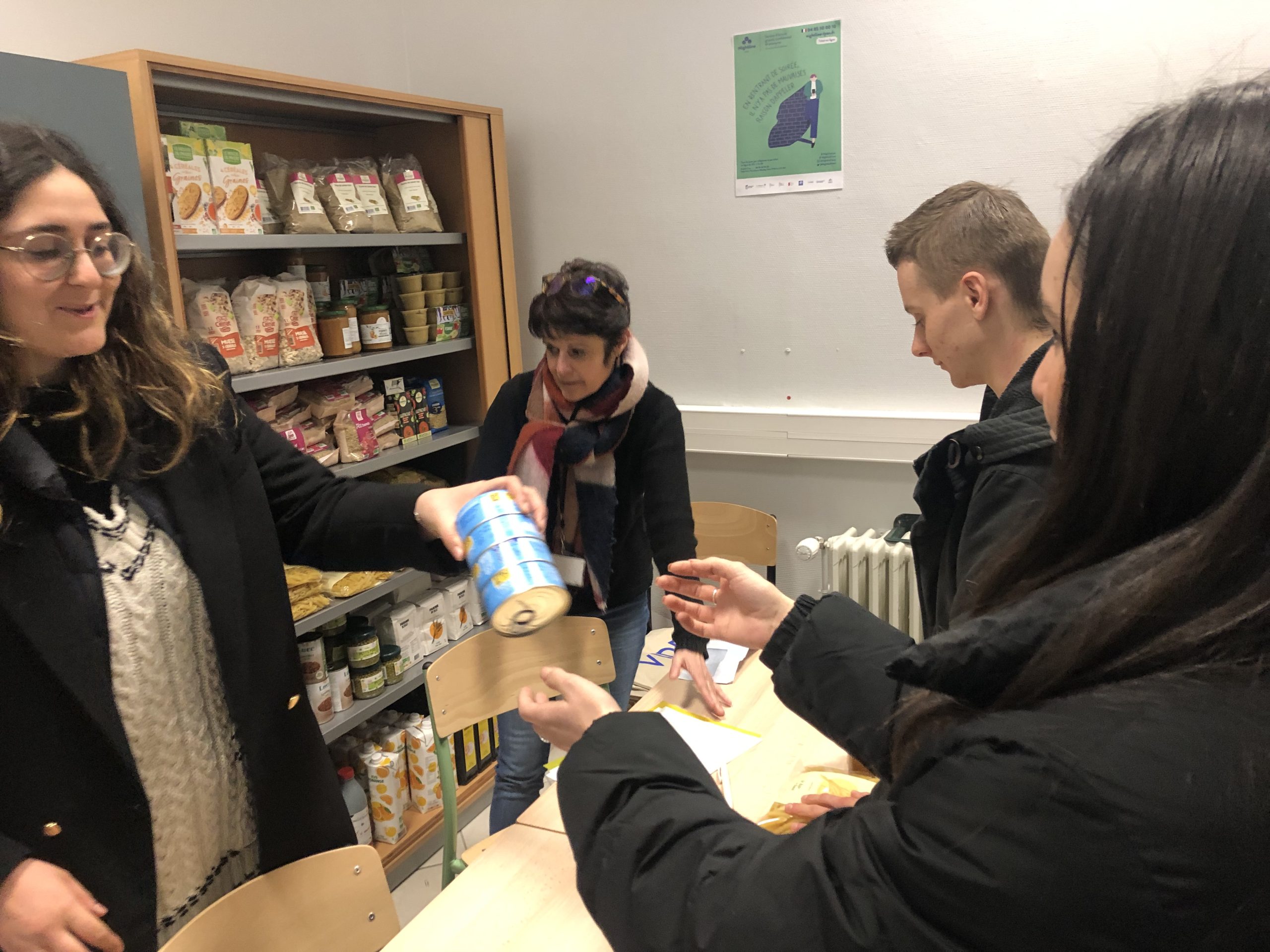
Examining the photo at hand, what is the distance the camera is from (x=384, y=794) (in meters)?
2.38

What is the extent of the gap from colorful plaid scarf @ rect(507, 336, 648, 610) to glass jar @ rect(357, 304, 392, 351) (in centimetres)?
60

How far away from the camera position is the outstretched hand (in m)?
1.22

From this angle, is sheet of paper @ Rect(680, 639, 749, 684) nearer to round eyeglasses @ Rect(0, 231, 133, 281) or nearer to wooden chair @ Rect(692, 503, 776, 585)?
wooden chair @ Rect(692, 503, 776, 585)

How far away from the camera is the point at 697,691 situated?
5.61 ft

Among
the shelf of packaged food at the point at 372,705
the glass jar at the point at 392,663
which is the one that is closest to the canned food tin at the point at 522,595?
the shelf of packaged food at the point at 372,705

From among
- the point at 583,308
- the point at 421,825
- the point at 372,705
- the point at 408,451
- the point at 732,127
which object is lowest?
the point at 421,825

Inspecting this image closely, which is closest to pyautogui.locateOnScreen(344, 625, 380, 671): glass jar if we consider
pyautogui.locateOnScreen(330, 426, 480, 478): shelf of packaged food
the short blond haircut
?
pyautogui.locateOnScreen(330, 426, 480, 478): shelf of packaged food

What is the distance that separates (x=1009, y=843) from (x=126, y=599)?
1022mm

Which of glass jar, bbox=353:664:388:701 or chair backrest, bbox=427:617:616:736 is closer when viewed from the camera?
chair backrest, bbox=427:617:616:736

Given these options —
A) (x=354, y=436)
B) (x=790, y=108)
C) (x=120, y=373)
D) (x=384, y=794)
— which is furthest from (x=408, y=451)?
(x=790, y=108)

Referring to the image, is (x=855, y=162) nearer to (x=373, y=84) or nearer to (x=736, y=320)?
(x=736, y=320)

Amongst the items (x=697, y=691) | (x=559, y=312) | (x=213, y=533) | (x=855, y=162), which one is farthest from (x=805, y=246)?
(x=213, y=533)

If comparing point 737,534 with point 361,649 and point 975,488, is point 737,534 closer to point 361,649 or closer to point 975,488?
point 361,649

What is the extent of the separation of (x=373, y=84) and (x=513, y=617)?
2541 millimetres
